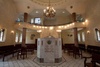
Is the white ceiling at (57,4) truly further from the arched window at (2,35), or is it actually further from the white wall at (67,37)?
the white wall at (67,37)

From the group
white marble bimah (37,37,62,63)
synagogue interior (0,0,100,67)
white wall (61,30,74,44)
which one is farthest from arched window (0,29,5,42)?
white wall (61,30,74,44)

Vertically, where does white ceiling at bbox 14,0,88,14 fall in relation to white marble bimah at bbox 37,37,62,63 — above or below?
above

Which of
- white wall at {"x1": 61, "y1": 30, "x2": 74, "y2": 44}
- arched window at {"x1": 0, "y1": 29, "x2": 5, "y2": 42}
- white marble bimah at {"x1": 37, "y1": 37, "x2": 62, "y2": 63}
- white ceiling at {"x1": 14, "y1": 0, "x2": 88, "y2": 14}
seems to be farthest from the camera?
white wall at {"x1": 61, "y1": 30, "x2": 74, "y2": 44}

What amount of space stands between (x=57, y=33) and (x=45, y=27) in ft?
Result: 7.85

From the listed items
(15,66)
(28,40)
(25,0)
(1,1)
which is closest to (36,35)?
(28,40)

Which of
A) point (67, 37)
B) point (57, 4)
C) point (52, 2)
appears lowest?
point (67, 37)

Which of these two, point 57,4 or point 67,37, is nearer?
point 57,4

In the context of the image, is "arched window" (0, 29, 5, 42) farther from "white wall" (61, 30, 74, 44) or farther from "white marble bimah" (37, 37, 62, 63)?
"white wall" (61, 30, 74, 44)

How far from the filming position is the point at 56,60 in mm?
5414

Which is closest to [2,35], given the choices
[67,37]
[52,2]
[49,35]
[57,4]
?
[49,35]

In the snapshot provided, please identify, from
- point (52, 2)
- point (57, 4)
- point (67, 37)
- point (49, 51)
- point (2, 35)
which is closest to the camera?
point (49, 51)

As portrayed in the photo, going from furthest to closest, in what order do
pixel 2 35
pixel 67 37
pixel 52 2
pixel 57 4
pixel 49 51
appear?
pixel 67 37, pixel 57 4, pixel 52 2, pixel 2 35, pixel 49 51

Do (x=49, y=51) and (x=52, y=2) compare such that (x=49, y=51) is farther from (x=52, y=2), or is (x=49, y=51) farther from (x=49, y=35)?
(x=52, y=2)

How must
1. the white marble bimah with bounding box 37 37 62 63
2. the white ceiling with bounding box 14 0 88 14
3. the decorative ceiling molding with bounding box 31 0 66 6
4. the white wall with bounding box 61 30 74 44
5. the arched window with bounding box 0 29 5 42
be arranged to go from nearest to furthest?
the white marble bimah with bounding box 37 37 62 63 → the arched window with bounding box 0 29 5 42 → the white ceiling with bounding box 14 0 88 14 → the decorative ceiling molding with bounding box 31 0 66 6 → the white wall with bounding box 61 30 74 44
